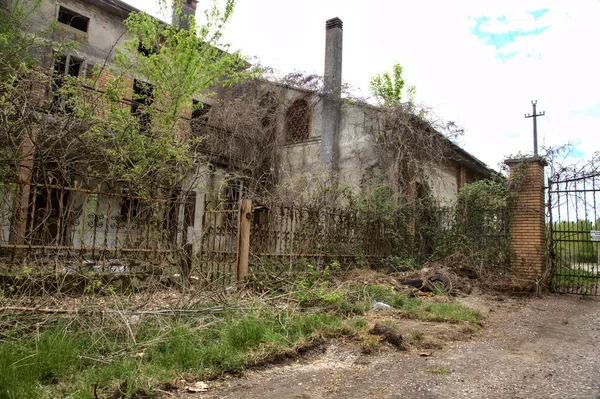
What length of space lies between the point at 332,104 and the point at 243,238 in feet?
29.2

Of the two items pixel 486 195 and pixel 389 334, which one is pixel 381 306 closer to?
pixel 389 334

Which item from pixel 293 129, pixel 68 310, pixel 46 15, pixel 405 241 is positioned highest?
pixel 46 15

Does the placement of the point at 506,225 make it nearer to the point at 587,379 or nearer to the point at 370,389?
the point at 587,379

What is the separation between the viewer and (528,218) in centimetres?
968

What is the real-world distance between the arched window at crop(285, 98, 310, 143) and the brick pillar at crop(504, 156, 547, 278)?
7.74 meters

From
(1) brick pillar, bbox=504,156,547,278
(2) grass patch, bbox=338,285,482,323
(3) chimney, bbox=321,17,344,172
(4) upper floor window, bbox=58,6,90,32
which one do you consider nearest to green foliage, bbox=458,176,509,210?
(1) brick pillar, bbox=504,156,547,278

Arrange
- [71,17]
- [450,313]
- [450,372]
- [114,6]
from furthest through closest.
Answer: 1. [114,6]
2. [71,17]
3. [450,313]
4. [450,372]

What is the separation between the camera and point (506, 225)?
10.1 m

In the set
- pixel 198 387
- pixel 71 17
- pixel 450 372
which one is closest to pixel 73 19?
pixel 71 17

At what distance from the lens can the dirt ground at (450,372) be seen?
3.38 metres

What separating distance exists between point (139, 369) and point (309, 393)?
1437 mm

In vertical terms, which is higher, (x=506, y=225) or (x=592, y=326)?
(x=506, y=225)

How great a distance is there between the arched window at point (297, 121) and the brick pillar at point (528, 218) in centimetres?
774

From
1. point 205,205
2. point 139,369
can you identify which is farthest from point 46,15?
point 139,369
